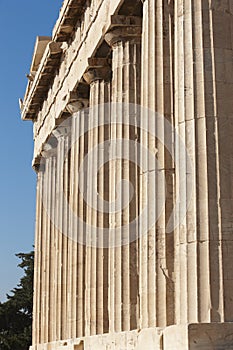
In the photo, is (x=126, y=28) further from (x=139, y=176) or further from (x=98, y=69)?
(x=139, y=176)

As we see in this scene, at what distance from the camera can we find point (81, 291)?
4097cm

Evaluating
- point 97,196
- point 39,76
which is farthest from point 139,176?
point 39,76

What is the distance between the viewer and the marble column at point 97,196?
3538 cm

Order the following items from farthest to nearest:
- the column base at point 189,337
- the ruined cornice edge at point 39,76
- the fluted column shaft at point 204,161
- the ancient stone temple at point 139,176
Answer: the ruined cornice edge at point 39,76 < the ancient stone temple at point 139,176 < the fluted column shaft at point 204,161 < the column base at point 189,337

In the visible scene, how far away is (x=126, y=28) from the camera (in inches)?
1312

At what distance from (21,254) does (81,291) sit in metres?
70.7

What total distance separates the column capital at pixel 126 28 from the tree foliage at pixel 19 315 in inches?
2573

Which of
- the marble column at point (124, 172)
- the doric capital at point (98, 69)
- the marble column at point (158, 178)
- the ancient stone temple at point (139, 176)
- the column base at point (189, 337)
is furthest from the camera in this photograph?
the doric capital at point (98, 69)

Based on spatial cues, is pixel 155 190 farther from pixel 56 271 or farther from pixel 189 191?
pixel 56 271

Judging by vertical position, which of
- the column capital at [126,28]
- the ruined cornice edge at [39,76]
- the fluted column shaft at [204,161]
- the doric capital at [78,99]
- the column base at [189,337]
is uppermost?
the ruined cornice edge at [39,76]

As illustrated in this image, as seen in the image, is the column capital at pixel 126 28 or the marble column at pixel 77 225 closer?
the column capital at pixel 126 28

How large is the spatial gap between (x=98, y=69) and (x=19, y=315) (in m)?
68.8

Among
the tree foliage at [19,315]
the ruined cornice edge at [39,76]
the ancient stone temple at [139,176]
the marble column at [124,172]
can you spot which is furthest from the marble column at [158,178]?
the tree foliage at [19,315]

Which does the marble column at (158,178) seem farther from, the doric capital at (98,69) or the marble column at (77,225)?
the marble column at (77,225)
